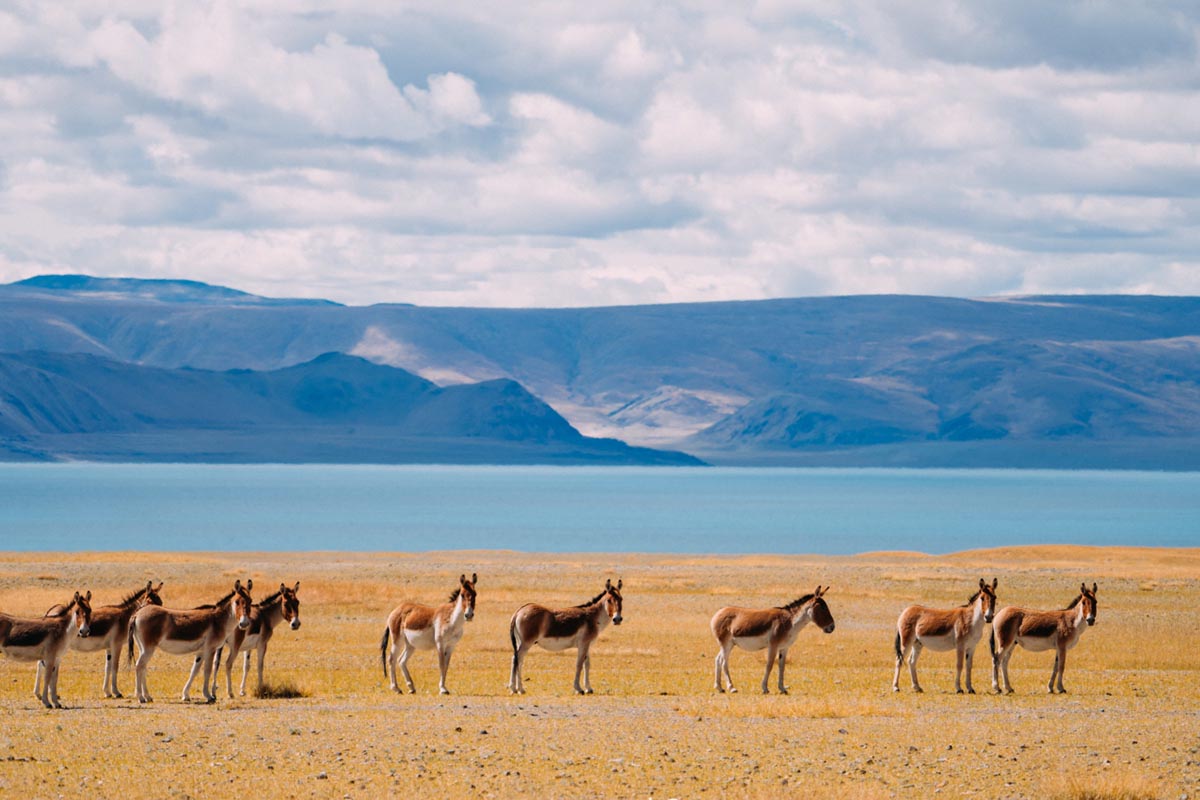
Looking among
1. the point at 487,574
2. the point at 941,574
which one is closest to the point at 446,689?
the point at 487,574

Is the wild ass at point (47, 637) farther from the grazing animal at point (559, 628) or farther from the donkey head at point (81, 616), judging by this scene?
the grazing animal at point (559, 628)

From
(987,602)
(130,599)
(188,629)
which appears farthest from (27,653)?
(987,602)

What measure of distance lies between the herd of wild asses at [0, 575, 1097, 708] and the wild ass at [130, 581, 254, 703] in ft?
0.05

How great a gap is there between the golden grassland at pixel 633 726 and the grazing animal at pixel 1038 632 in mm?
537

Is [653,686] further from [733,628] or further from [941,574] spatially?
[941,574]

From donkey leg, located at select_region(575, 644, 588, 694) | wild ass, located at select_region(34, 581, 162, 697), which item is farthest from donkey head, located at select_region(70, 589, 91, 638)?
donkey leg, located at select_region(575, 644, 588, 694)

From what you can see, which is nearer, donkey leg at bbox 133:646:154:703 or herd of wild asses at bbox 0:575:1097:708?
donkey leg at bbox 133:646:154:703

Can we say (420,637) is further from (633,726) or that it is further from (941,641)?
(941,641)

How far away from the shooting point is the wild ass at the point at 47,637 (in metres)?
22.3

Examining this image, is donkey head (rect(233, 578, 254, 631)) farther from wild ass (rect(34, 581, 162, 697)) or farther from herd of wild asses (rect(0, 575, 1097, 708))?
wild ass (rect(34, 581, 162, 697))

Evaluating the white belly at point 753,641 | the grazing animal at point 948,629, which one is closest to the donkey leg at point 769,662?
the white belly at point 753,641

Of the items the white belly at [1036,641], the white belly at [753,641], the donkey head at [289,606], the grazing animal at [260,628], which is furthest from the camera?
the white belly at [1036,641]

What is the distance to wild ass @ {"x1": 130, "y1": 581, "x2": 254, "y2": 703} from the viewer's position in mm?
23516

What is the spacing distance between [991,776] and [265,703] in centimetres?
1082
